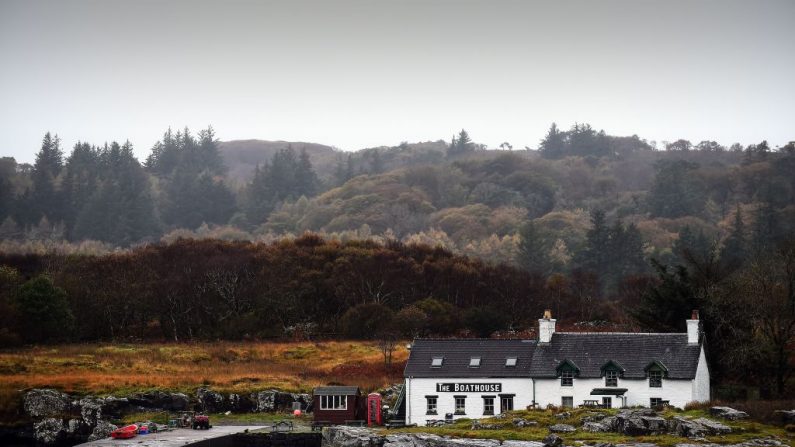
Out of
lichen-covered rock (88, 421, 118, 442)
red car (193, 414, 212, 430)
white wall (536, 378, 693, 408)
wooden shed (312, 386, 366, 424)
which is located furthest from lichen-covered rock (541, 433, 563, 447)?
lichen-covered rock (88, 421, 118, 442)

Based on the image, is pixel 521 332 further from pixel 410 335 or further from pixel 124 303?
pixel 124 303

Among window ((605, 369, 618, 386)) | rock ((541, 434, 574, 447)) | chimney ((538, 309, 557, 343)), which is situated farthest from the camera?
chimney ((538, 309, 557, 343))

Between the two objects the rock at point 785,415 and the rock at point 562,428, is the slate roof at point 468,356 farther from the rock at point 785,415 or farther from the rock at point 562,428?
the rock at point 785,415

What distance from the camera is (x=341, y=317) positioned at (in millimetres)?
103062

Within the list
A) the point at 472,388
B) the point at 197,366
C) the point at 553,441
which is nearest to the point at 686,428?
the point at 553,441

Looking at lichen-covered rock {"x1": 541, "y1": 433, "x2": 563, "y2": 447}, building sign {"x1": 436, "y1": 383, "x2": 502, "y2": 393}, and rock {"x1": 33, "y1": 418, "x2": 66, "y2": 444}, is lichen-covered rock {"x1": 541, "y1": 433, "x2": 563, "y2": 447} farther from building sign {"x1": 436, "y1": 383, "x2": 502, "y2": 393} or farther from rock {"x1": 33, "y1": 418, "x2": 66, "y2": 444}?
rock {"x1": 33, "y1": 418, "x2": 66, "y2": 444}

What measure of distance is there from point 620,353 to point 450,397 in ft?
31.7

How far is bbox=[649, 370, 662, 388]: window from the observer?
6225cm

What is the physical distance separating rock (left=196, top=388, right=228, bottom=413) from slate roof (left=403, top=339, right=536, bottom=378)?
13.2 metres

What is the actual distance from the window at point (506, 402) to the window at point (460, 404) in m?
2.04

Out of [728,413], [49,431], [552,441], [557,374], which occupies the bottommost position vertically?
[49,431]

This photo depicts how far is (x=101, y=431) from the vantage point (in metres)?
66.6

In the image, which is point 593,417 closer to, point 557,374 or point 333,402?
point 557,374

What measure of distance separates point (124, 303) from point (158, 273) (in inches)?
464
